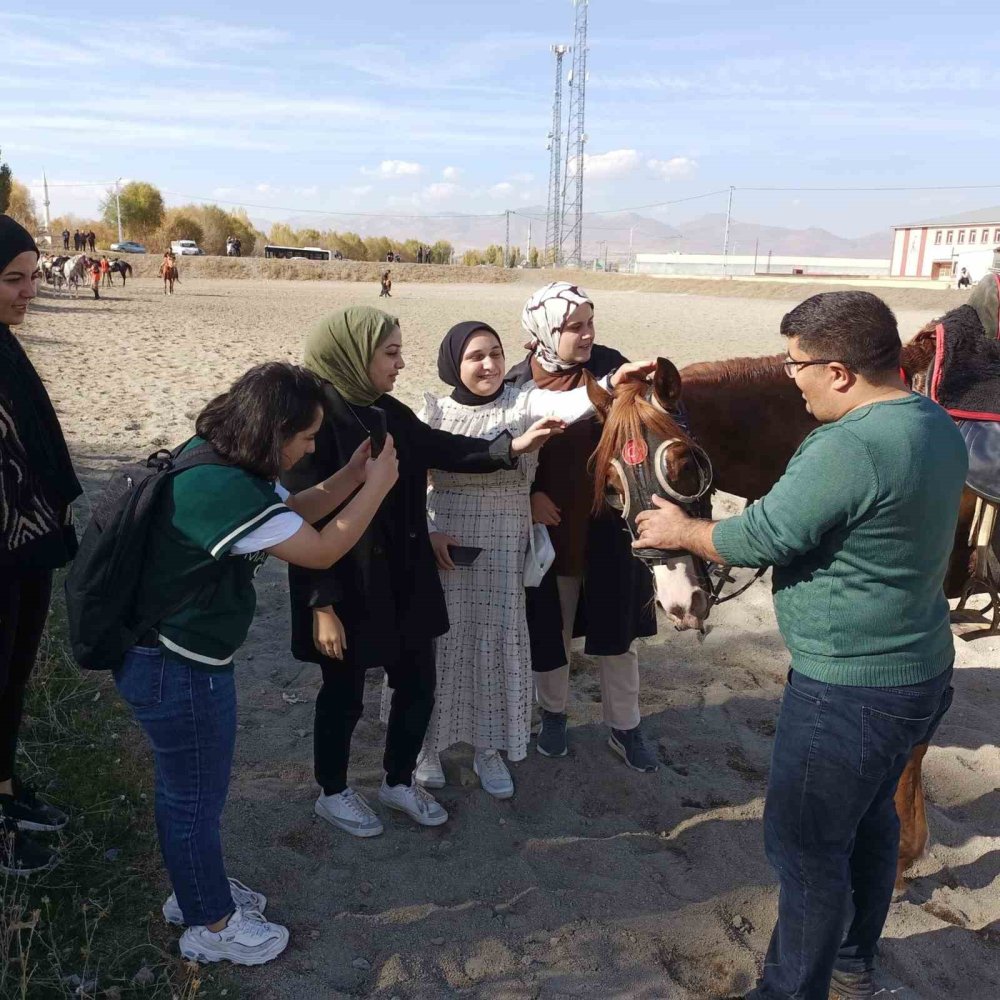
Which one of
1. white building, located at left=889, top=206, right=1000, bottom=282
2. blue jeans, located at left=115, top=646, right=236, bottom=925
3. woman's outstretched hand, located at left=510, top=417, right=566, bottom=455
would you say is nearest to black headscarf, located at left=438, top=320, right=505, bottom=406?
woman's outstretched hand, located at left=510, top=417, right=566, bottom=455

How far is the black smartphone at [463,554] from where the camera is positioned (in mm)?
3352

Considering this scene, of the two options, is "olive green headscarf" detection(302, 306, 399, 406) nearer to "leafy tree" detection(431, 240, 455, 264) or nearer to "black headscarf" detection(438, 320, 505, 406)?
"black headscarf" detection(438, 320, 505, 406)

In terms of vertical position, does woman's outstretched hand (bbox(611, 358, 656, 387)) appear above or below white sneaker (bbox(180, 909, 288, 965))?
above

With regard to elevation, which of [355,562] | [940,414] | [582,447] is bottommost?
[355,562]

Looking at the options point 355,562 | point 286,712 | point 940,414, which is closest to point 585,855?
point 355,562

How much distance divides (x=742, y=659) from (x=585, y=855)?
1.98 m

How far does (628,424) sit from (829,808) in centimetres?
125

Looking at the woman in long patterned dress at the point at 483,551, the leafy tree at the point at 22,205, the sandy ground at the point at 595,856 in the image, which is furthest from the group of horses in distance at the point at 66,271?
the woman in long patterned dress at the point at 483,551

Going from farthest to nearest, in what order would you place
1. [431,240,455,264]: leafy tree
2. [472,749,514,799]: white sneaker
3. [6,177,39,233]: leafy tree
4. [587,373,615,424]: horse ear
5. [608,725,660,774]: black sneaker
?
[431,240,455,264]: leafy tree < [6,177,39,233]: leafy tree < [608,725,660,774]: black sneaker < [472,749,514,799]: white sneaker < [587,373,615,424]: horse ear

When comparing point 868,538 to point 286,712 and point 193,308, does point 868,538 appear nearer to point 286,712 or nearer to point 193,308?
point 286,712

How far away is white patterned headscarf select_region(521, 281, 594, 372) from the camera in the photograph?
3.36 meters

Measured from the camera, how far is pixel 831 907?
2.26 meters

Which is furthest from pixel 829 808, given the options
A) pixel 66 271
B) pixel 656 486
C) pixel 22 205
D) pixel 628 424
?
pixel 22 205

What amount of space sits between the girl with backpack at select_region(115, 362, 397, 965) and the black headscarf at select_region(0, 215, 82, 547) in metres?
0.78
